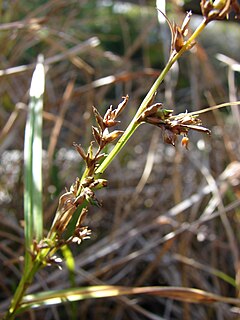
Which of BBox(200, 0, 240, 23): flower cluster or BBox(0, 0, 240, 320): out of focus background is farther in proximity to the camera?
BBox(0, 0, 240, 320): out of focus background

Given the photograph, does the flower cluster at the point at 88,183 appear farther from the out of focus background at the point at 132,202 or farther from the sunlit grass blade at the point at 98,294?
the out of focus background at the point at 132,202

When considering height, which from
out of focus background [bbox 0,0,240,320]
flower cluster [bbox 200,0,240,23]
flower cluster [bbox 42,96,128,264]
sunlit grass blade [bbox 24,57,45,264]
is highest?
flower cluster [bbox 200,0,240,23]

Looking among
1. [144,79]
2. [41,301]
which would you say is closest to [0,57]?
[144,79]

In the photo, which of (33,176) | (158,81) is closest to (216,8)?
(158,81)

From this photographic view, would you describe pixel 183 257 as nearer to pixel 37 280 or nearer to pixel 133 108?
pixel 37 280

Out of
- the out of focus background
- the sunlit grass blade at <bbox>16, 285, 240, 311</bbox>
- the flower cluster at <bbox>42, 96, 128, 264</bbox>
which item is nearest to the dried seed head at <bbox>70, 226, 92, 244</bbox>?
the flower cluster at <bbox>42, 96, 128, 264</bbox>

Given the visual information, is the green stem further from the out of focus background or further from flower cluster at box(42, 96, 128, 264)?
the out of focus background

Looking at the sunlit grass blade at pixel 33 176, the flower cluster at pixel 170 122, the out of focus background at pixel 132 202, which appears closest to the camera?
the flower cluster at pixel 170 122

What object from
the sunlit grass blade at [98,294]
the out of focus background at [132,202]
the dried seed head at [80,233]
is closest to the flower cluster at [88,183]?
the dried seed head at [80,233]

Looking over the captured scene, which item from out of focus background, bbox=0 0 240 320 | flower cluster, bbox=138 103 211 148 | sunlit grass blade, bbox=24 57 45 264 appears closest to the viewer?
flower cluster, bbox=138 103 211 148
